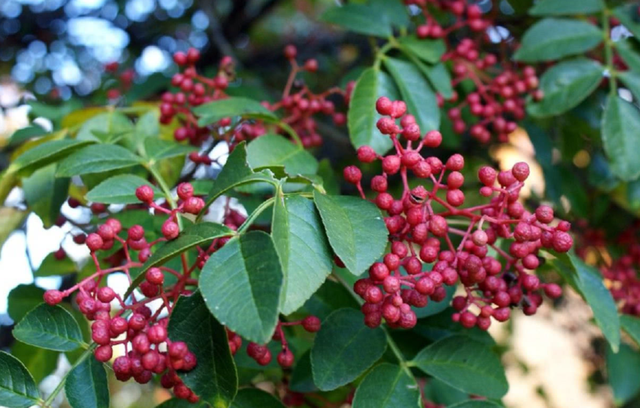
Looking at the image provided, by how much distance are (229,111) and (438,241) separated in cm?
53

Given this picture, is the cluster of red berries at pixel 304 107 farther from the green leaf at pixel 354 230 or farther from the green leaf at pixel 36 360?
the green leaf at pixel 36 360

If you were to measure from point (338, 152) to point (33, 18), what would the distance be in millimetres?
1535

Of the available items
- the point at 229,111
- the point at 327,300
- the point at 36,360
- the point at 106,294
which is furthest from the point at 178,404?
the point at 36,360

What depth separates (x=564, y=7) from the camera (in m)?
1.61

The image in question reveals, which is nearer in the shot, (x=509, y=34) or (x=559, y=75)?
(x=559, y=75)

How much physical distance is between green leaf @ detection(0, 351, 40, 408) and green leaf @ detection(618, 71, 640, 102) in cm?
139

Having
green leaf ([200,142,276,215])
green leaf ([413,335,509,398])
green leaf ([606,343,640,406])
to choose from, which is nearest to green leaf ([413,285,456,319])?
green leaf ([413,335,509,398])

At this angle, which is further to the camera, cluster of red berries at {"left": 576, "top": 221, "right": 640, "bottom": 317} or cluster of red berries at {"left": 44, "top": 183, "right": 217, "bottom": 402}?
cluster of red berries at {"left": 576, "top": 221, "right": 640, "bottom": 317}

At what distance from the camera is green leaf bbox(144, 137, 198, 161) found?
129 cm

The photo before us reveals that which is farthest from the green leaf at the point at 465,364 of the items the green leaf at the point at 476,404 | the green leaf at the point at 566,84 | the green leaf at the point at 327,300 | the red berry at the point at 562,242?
the green leaf at the point at 566,84

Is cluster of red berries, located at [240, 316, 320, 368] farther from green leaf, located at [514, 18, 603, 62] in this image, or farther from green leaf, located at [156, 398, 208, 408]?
green leaf, located at [514, 18, 603, 62]

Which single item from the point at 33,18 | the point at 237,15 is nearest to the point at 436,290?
the point at 237,15

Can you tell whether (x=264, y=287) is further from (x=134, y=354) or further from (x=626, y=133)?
(x=626, y=133)

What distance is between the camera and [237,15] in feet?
9.46
